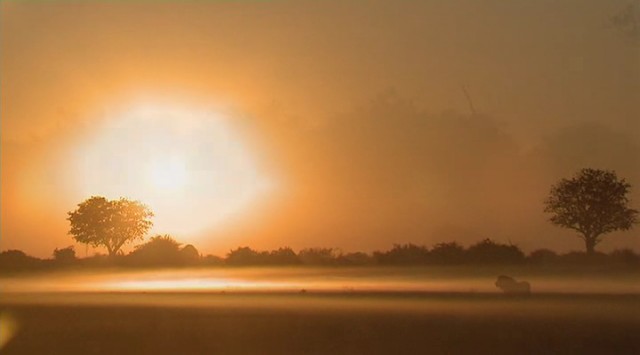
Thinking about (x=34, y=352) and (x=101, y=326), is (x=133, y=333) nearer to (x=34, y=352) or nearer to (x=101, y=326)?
(x=101, y=326)

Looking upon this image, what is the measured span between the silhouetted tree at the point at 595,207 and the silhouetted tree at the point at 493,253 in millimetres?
324

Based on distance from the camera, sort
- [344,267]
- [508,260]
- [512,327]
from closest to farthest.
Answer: [512,327], [508,260], [344,267]

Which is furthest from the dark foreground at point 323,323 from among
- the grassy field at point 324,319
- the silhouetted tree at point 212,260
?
the silhouetted tree at point 212,260

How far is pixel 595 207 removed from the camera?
4.46m

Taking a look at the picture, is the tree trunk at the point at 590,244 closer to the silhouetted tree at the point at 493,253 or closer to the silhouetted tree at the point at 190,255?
the silhouetted tree at the point at 493,253

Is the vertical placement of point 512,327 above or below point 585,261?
below

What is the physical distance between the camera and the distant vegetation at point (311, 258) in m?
4.48

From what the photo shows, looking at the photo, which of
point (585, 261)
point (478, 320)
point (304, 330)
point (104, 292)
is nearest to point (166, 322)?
point (104, 292)

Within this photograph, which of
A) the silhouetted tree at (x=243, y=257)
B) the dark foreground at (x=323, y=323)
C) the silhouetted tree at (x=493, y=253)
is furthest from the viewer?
the silhouetted tree at (x=243, y=257)

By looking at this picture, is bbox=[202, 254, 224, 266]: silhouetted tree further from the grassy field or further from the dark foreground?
the dark foreground

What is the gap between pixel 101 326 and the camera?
4.81m

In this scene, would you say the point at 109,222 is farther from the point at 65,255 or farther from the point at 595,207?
the point at 595,207

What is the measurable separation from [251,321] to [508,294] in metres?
1.59

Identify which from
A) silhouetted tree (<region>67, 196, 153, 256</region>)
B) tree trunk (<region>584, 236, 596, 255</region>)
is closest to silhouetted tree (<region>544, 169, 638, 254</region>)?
tree trunk (<region>584, 236, 596, 255</region>)
